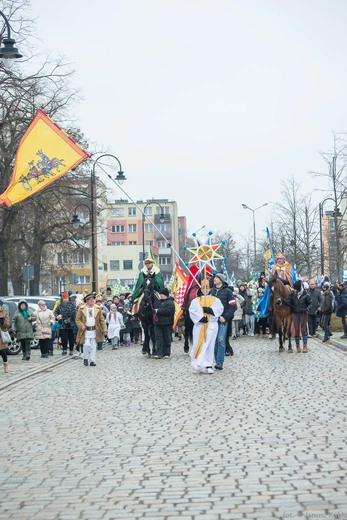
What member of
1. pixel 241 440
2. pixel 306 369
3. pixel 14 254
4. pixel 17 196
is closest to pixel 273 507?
pixel 241 440

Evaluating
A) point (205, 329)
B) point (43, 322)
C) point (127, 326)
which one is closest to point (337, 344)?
point (43, 322)

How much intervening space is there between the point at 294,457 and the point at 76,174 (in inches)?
1502

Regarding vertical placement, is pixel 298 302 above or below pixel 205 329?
above

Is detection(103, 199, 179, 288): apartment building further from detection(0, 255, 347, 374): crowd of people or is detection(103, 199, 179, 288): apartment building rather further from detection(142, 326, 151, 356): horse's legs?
detection(142, 326, 151, 356): horse's legs

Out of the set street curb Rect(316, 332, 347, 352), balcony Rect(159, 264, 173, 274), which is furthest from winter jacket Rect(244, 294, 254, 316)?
balcony Rect(159, 264, 173, 274)

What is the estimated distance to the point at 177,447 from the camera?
881 centimetres

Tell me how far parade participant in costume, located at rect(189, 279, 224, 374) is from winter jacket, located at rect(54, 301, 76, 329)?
836cm

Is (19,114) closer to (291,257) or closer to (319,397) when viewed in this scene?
(291,257)

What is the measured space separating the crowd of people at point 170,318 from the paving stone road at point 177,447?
1075mm

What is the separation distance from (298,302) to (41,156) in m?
7.25

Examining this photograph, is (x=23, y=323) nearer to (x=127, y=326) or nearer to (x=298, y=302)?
(x=298, y=302)

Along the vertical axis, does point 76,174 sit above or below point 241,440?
above

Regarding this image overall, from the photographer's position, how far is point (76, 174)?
4516 centimetres

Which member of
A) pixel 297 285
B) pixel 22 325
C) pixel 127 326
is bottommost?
pixel 127 326
